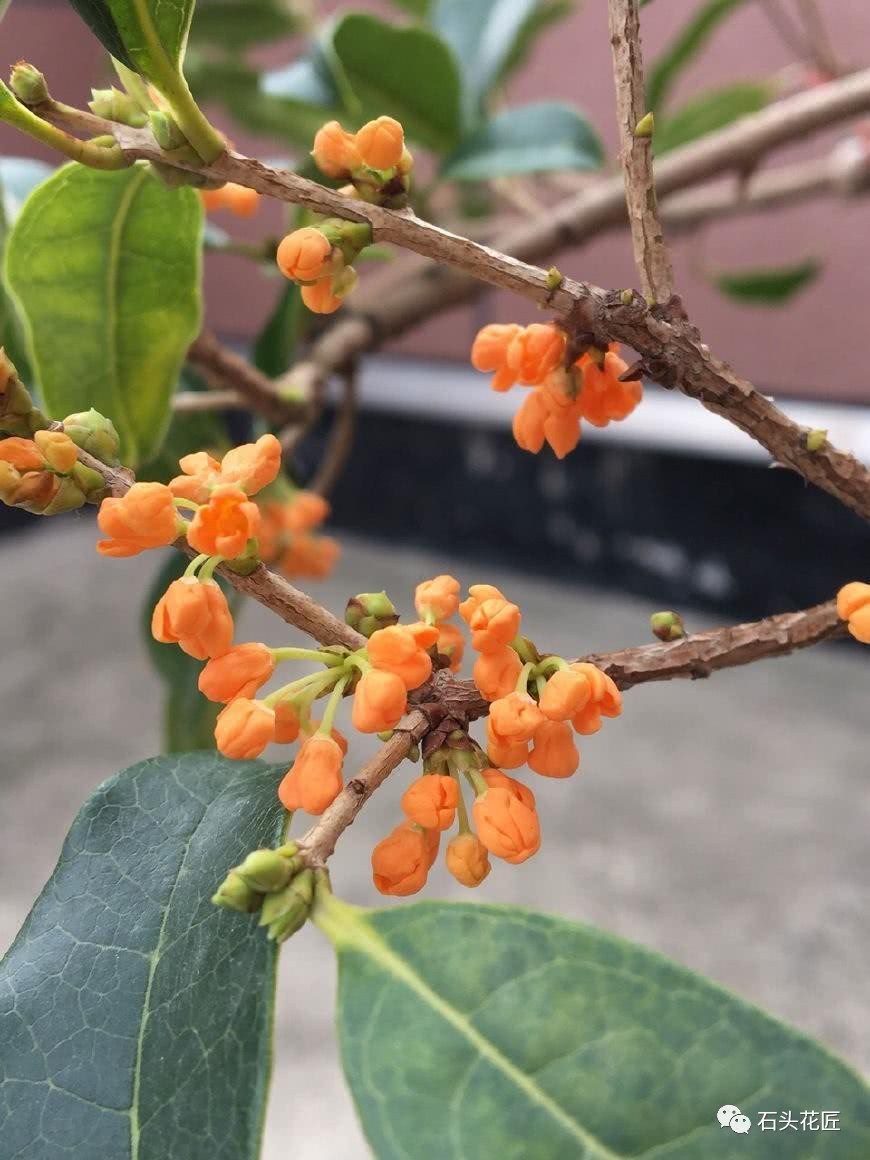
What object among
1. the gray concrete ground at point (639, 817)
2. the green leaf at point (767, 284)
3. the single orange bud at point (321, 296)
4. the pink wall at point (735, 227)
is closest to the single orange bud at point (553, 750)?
the single orange bud at point (321, 296)

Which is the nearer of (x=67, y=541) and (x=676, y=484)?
(x=676, y=484)

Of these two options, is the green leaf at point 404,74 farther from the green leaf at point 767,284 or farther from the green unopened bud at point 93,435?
the green unopened bud at point 93,435

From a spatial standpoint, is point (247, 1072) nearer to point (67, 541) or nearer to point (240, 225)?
point (67, 541)

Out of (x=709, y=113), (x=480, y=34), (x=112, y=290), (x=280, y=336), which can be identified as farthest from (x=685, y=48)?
(x=112, y=290)

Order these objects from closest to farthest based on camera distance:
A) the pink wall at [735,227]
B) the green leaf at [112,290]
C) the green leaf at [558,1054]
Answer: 1. the green leaf at [558,1054]
2. the green leaf at [112,290]
3. the pink wall at [735,227]

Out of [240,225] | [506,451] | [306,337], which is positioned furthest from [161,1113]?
[240,225]

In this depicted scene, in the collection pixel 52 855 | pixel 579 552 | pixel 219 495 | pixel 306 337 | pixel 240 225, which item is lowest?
pixel 219 495

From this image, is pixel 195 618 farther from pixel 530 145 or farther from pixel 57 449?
pixel 530 145
